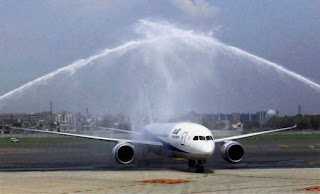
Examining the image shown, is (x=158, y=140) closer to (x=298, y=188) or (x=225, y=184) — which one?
(x=225, y=184)

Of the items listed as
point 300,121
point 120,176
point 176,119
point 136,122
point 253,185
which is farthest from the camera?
point 300,121

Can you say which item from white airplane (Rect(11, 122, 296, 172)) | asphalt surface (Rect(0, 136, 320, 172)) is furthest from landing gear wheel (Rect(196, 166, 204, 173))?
asphalt surface (Rect(0, 136, 320, 172))

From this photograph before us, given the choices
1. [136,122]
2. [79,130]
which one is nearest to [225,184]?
[136,122]

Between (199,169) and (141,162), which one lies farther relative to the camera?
(141,162)

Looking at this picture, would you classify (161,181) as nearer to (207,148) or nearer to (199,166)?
(207,148)

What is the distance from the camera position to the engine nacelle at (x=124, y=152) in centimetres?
4244

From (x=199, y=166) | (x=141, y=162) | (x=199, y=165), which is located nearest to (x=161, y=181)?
(x=199, y=166)

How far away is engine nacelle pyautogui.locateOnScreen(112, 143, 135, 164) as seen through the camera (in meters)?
42.4

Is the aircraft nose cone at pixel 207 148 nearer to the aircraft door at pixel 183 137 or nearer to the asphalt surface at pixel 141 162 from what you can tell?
the aircraft door at pixel 183 137

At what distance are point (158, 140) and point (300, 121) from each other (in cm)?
8608

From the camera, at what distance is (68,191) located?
26297 mm

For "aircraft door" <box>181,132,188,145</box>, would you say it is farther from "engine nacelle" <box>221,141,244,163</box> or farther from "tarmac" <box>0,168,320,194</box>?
"engine nacelle" <box>221,141,244,163</box>

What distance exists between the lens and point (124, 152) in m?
42.9

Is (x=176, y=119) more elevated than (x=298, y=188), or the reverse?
(x=176, y=119)
